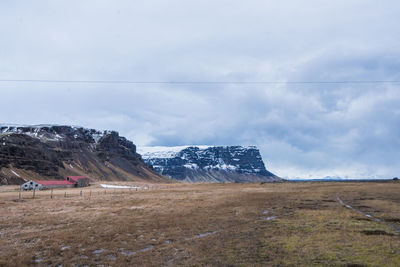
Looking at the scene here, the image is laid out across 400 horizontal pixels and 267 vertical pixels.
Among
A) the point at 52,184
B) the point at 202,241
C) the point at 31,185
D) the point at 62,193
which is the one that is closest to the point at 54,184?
the point at 52,184

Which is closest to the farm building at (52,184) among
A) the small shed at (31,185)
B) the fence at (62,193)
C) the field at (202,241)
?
the small shed at (31,185)

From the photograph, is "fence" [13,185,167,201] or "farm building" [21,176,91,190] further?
"farm building" [21,176,91,190]

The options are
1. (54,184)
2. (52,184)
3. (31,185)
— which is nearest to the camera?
(31,185)

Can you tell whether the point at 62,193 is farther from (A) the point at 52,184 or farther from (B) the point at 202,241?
(B) the point at 202,241

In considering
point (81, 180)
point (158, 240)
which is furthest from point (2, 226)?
point (81, 180)

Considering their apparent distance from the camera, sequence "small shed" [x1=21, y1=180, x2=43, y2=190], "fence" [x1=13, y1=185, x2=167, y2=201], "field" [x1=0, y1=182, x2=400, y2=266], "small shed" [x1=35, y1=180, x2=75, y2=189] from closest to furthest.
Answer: "field" [x1=0, y1=182, x2=400, y2=266]
"fence" [x1=13, y1=185, x2=167, y2=201]
"small shed" [x1=21, y1=180, x2=43, y2=190]
"small shed" [x1=35, y1=180, x2=75, y2=189]

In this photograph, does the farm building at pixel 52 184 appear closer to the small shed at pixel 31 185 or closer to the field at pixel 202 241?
the small shed at pixel 31 185

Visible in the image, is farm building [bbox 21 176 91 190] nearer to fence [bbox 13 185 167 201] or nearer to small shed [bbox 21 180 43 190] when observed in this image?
small shed [bbox 21 180 43 190]

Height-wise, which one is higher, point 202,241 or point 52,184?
point 202,241

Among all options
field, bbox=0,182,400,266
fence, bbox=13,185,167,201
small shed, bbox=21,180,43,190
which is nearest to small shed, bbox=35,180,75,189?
small shed, bbox=21,180,43,190

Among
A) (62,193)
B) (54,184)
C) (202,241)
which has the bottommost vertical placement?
(62,193)

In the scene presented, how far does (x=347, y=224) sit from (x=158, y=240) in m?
17.2

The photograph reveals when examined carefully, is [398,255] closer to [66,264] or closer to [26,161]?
[66,264]

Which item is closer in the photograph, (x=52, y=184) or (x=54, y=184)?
(x=52, y=184)
